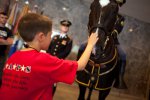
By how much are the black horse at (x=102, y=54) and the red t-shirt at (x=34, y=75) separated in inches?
45.6

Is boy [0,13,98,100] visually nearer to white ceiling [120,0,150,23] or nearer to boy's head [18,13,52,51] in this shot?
boy's head [18,13,52,51]

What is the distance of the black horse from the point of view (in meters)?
2.79

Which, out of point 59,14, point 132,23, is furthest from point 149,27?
point 59,14

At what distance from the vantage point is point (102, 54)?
2973 millimetres

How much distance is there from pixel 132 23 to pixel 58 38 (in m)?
4.43

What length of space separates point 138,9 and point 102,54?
5.36 metres

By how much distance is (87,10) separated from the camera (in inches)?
342

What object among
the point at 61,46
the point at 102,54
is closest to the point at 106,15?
the point at 102,54

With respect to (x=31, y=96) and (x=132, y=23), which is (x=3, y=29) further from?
(x=132, y=23)

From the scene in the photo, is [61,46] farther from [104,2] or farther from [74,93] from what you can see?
[104,2]

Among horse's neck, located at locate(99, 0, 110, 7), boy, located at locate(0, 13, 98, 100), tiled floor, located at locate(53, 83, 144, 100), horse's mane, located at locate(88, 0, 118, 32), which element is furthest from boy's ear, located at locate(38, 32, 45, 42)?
tiled floor, located at locate(53, 83, 144, 100)

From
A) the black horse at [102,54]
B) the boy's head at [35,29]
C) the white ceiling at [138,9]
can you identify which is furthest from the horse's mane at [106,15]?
the white ceiling at [138,9]

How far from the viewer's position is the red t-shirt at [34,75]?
61.2 inches

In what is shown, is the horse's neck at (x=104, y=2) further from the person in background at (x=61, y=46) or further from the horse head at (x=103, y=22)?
the person in background at (x=61, y=46)
